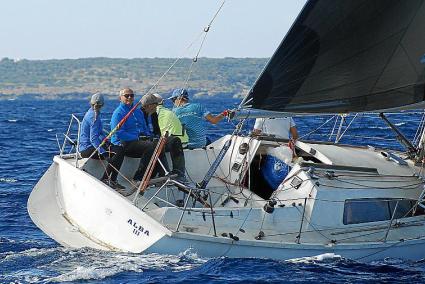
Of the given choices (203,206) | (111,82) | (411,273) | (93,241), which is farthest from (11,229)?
(111,82)

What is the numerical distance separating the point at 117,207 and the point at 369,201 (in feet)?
11.7

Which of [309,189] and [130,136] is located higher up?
[130,136]

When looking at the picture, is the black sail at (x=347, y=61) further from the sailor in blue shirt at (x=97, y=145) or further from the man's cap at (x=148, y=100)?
the sailor in blue shirt at (x=97, y=145)

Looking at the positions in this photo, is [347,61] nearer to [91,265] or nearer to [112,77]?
[91,265]

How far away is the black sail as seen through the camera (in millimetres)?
12102

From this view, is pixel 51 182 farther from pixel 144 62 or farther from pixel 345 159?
pixel 144 62

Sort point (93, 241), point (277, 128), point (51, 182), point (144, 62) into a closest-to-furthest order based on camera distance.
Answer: point (93, 241)
point (51, 182)
point (277, 128)
point (144, 62)

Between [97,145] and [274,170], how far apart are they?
2.77 metres

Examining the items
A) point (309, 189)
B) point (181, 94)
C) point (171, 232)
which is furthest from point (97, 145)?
point (309, 189)

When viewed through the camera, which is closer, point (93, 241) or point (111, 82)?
point (93, 241)

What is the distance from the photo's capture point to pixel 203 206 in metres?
12.1

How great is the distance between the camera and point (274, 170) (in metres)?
13.1

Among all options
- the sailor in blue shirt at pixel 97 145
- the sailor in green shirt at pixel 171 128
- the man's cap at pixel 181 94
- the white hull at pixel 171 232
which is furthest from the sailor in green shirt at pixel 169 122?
the white hull at pixel 171 232

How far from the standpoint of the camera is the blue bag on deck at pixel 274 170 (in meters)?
13.0
